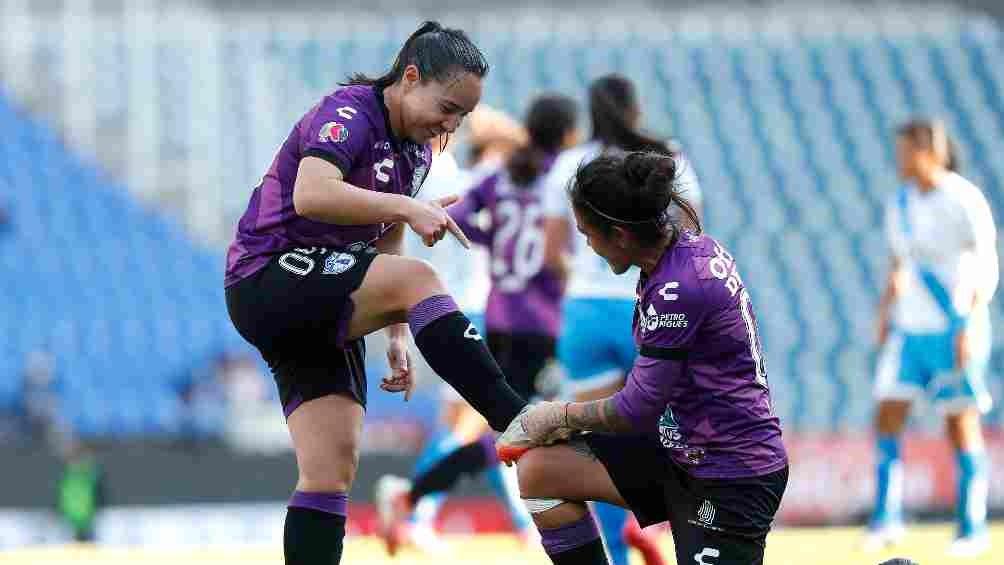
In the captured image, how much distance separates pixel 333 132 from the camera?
3961 millimetres

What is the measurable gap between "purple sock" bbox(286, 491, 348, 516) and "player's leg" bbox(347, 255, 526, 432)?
55 centimetres

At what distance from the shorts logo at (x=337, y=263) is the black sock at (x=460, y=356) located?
0.22m

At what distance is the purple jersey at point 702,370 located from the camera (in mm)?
3854

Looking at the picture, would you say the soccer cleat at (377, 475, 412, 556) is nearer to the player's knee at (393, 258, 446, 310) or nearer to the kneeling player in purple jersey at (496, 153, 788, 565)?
the kneeling player in purple jersey at (496, 153, 788, 565)

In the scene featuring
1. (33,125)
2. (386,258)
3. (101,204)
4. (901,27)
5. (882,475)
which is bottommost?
(882,475)

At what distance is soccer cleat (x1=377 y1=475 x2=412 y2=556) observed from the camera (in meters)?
6.18

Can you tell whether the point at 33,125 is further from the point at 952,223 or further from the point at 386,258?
the point at 386,258

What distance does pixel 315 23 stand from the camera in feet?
66.3

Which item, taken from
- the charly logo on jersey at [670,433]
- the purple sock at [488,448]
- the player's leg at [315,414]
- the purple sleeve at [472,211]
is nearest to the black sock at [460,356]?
the player's leg at [315,414]

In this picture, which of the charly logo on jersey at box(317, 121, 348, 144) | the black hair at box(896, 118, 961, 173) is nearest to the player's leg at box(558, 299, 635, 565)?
the charly logo on jersey at box(317, 121, 348, 144)

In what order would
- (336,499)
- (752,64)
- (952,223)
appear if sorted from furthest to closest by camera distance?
1. (752,64)
2. (952,223)
3. (336,499)

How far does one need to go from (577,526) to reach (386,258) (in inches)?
35.5

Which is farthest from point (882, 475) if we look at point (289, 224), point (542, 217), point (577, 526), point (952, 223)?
point (289, 224)

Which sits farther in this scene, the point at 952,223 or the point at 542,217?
the point at 952,223
